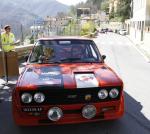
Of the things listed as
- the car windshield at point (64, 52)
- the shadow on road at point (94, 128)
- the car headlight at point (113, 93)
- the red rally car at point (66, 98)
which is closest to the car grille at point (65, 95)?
the red rally car at point (66, 98)

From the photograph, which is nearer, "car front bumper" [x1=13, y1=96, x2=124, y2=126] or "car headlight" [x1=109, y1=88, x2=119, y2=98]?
"car front bumper" [x1=13, y1=96, x2=124, y2=126]

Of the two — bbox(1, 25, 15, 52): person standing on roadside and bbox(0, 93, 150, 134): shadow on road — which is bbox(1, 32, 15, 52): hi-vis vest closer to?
bbox(1, 25, 15, 52): person standing on roadside

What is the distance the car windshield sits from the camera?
22.0 feet

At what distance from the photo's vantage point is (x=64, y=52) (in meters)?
6.76

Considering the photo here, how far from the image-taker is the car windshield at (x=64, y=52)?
263 inches

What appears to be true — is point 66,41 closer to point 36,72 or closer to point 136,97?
point 36,72

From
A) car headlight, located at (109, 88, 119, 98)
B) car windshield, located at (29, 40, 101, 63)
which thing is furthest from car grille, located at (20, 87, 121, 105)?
car windshield, located at (29, 40, 101, 63)

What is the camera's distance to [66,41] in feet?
23.1

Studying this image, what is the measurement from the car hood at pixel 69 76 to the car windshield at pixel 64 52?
10.6 inches

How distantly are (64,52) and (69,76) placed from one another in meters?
1.20

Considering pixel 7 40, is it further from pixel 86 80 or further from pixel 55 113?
pixel 55 113

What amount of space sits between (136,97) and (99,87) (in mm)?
3098

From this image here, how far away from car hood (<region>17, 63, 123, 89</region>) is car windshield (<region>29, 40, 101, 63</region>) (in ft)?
0.88

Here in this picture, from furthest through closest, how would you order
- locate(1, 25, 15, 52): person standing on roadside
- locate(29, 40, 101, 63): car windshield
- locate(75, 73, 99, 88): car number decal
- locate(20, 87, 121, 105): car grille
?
1. locate(1, 25, 15, 52): person standing on roadside
2. locate(29, 40, 101, 63): car windshield
3. locate(75, 73, 99, 88): car number decal
4. locate(20, 87, 121, 105): car grille
